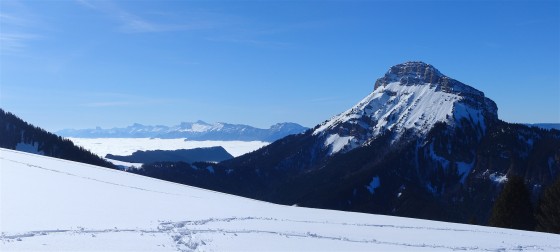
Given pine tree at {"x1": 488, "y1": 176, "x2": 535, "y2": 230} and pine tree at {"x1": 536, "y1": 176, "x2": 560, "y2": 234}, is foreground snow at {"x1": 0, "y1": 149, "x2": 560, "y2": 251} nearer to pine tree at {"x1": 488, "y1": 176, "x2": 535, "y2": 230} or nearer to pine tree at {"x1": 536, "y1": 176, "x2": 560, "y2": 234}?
pine tree at {"x1": 536, "y1": 176, "x2": 560, "y2": 234}

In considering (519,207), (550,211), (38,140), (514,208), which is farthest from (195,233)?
(38,140)

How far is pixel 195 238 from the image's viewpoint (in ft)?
64.4

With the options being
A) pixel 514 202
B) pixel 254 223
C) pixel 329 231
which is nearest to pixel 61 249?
pixel 254 223

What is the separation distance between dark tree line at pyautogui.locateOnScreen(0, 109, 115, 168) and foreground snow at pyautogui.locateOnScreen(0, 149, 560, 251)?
14378 cm

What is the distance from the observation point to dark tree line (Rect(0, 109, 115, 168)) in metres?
162

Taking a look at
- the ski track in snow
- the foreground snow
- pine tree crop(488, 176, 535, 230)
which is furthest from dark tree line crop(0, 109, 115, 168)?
the ski track in snow

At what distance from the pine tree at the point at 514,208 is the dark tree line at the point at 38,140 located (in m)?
147

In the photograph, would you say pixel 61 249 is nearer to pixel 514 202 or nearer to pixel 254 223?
pixel 254 223

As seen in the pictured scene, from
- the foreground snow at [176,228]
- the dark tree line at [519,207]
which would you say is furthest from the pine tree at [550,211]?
the foreground snow at [176,228]

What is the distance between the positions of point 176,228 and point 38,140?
16708cm

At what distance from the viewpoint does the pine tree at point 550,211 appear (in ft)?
147

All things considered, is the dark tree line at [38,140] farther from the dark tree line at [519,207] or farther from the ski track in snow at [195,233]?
the ski track in snow at [195,233]

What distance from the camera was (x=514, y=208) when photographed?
162 feet

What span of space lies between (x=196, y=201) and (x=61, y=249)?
1729 centimetres
